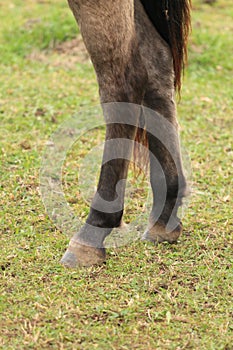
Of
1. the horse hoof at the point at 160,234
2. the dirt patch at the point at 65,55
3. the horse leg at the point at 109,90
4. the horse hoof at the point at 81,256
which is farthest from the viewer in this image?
the dirt patch at the point at 65,55

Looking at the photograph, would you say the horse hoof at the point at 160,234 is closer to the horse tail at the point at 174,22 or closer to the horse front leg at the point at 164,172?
the horse front leg at the point at 164,172

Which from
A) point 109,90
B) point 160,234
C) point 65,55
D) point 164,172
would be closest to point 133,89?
point 109,90

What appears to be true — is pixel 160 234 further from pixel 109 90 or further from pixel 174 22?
pixel 174 22

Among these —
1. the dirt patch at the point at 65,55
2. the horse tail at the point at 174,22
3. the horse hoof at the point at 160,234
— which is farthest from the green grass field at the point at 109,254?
the horse tail at the point at 174,22

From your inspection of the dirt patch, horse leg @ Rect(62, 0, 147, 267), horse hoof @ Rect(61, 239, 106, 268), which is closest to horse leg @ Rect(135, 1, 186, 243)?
horse leg @ Rect(62, 0, 147, 267)

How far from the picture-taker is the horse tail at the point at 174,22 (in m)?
3.00

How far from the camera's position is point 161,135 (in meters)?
3.03

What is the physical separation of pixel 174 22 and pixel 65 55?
3255 millimetres

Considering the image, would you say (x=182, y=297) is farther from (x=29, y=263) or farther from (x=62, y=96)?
(x=62, y=96)

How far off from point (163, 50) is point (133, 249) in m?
0.94

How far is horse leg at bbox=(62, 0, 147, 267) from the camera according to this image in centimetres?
259

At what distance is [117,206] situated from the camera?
9.41ft

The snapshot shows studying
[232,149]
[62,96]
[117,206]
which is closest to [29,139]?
[62,96]

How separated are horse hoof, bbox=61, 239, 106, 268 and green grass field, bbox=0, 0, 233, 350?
46 millimetres
